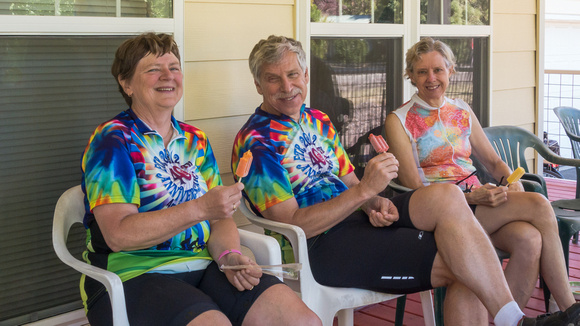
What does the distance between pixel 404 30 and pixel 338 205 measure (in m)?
1.50

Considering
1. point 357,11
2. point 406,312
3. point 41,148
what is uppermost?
point 357,11

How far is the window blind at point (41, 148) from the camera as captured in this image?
202cm

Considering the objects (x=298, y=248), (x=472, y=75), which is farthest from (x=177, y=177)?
(x=472, y=75)

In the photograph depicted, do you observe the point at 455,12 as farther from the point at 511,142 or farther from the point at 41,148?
the point at 41,148

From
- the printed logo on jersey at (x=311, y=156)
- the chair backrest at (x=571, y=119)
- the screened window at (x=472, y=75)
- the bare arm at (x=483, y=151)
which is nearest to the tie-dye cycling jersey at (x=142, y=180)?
the printed logo on jersey at (x=311, y=156)

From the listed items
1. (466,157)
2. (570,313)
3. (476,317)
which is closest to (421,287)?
(476,317)

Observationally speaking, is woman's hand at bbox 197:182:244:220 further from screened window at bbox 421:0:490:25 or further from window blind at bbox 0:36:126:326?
screened window at bbox 421:0:490:25

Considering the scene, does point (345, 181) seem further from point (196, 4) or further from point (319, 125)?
point (196, 4)

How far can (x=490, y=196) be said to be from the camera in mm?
2412

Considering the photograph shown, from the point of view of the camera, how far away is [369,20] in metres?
3.15

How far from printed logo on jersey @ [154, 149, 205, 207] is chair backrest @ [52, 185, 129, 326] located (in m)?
0.27

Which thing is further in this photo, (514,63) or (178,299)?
(514,63)

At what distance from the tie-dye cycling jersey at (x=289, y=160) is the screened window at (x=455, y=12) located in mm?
1352

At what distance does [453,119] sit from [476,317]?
1.11 m
